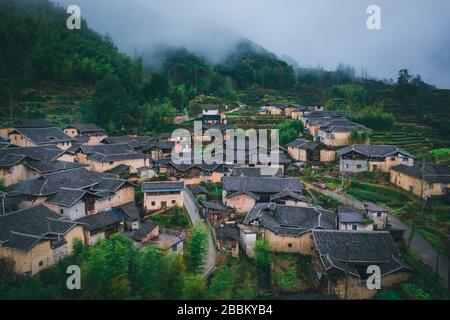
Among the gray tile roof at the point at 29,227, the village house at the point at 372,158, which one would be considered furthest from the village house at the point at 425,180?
the gray tile roof at the point at 29,227

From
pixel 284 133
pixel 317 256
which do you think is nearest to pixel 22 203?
pixel 317 256

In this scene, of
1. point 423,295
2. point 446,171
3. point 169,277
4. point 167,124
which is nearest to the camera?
point 169,277

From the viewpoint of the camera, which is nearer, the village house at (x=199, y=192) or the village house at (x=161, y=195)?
the village house at (x=161, y=195)

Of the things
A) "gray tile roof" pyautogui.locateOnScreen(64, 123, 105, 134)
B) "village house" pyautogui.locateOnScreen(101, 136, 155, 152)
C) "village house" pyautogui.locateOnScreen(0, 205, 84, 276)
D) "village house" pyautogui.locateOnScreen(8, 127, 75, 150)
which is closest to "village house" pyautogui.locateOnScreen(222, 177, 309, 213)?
"village house" pyautogui.locateOnScreen(0, 205, 84, 276)

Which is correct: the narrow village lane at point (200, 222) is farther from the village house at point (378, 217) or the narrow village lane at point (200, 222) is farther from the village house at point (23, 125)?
the village house at point (23, 125)

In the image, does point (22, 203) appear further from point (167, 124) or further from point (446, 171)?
point (446, 171)

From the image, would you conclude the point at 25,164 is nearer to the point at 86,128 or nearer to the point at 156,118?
the point at 86,128

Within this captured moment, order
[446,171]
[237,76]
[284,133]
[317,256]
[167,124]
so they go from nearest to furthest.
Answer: [317,256], [446,171], [284,133], [167,124], [237,76]
